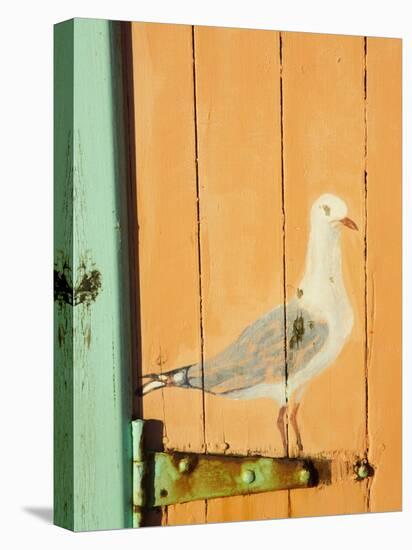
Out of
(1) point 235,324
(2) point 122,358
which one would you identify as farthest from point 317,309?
(2) point 122,358

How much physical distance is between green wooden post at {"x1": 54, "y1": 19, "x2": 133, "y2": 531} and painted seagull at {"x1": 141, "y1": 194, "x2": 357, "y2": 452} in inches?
11.8

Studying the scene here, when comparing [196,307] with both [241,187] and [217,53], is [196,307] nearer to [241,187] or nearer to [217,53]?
[241,187]

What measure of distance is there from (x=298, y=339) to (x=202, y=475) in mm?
488

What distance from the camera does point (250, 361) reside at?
4867 mm

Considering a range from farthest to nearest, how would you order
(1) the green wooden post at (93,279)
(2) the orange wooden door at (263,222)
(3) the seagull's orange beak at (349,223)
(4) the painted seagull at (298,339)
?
(3) the seagull's orange beak at (349,223)
(4) the painted seagull at (298,339)
(2) the orange wooden door at (263,222)
(1) the green wooden post at (93,279)

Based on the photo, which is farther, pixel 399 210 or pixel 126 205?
pixel 399 210

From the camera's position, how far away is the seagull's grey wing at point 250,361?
15.8 feet

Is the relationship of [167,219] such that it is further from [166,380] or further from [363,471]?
[363,471]

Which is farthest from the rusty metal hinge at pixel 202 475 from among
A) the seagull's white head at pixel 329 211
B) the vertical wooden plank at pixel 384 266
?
the seagull's white head at pixel 329 211

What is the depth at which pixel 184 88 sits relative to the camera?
15.6 ft

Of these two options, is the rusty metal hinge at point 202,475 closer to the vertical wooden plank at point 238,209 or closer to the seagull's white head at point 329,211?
the vertical wooden plank at point 238,209

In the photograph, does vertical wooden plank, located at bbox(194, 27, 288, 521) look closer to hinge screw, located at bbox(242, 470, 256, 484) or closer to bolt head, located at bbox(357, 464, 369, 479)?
hinge screw, located at bbox(242, 470, 256, 484)

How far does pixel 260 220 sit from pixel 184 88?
1.45ft

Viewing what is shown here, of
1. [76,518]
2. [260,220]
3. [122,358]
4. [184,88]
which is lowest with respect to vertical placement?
[76,518]
